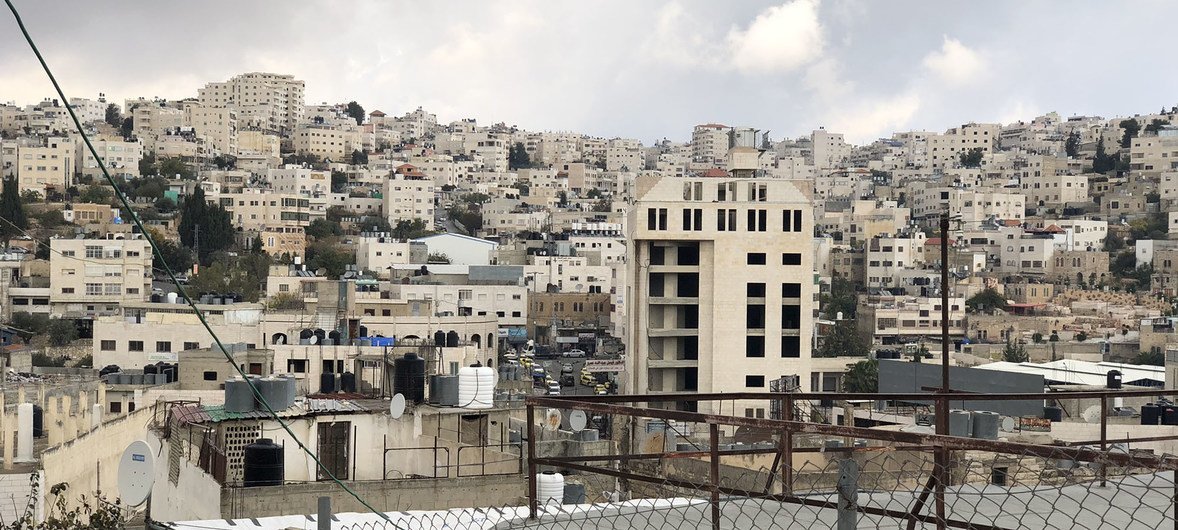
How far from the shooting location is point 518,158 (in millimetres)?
125375

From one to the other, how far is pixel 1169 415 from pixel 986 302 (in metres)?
39.0

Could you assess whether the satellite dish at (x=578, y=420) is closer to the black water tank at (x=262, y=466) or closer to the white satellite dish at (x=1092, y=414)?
the black water tank at (x=262, y=466)

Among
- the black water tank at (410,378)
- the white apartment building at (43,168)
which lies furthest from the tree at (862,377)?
the white apartment building at (43,168)

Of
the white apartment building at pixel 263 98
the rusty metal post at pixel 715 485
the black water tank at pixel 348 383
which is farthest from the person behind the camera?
the white apartment building at pixel 263 98

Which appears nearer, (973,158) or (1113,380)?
(1113,380)

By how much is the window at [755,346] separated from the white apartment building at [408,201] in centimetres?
5452

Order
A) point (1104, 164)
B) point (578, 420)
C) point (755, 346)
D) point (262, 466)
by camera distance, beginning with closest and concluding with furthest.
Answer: point (262, 466)
point (578, 420)
point (755, 346)
point (1104, 164)

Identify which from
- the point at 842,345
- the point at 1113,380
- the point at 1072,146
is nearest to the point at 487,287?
the point at 842,345

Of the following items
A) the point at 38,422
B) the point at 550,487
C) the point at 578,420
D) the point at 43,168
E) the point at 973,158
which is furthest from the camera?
the point at 973,158

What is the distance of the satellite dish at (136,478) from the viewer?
5594 mm

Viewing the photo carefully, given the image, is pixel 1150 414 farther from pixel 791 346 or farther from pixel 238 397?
pixel 238 397

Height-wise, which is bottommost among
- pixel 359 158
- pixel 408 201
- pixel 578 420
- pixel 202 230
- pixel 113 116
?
pixel 578 420

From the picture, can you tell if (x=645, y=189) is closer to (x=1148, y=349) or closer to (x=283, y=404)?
(x=283, y=404)

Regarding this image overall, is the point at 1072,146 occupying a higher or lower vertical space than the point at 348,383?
higher
